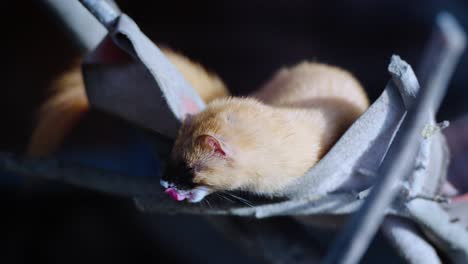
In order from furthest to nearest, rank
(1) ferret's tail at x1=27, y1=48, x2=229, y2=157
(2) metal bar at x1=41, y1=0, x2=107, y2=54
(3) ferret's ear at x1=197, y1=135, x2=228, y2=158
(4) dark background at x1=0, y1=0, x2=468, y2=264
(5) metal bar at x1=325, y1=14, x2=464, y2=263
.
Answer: (4) dark background at x1=0, y1=0, x2=468, y2=264, (1) ferret's tail at x1=27, y1=48, x2=229, y2=157, (2) metal bar at x1=41, y1=0, x2=107, y2=54, (3) ferret's ear at x1=197, y1=135, x2=228, y2=158, (5) metal bar at x1=325, y1=14, x2=464, y2=263

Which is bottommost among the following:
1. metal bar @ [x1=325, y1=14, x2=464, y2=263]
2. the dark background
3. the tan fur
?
metal bar @ [x1=325, y1=14, x2=464, y2=263]

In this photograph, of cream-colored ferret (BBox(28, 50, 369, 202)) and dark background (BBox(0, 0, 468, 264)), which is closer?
cream-colored ferret (BBox(28, 50, 369, 202))

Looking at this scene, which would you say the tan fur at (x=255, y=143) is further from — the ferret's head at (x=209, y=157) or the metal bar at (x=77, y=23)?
the metal bar at (x=77, y=23)

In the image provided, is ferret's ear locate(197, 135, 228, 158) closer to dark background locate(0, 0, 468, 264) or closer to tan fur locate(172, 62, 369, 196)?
tan fur locate(172, 62, 369, 196)

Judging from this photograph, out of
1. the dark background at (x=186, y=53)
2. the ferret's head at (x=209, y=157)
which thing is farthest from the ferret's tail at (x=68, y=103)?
the dark background at (x=186, y=53)

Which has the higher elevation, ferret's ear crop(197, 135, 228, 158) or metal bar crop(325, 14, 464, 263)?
ferret's ear crop(197, 135, 228, 158)

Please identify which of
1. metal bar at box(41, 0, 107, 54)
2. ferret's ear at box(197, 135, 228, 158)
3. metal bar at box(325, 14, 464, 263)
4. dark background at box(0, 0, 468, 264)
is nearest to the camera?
metal bar at box(325, 14, 464, 263)

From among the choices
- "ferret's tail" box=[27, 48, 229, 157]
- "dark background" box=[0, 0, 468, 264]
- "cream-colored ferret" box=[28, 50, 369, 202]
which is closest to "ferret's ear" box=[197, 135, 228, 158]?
"cream-colored ferret" box=[28, 50, 369, 202]
